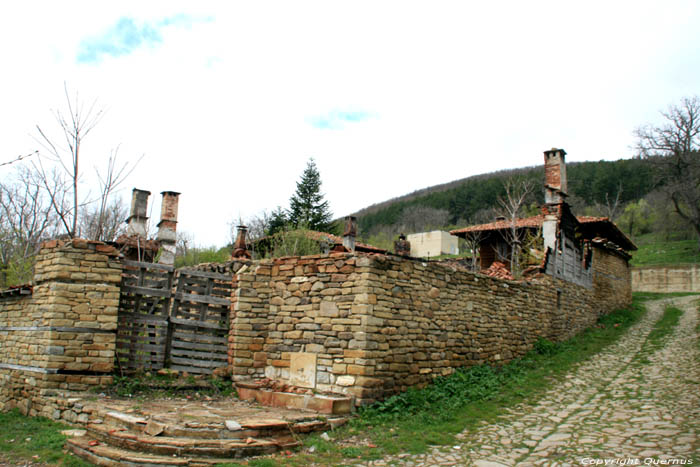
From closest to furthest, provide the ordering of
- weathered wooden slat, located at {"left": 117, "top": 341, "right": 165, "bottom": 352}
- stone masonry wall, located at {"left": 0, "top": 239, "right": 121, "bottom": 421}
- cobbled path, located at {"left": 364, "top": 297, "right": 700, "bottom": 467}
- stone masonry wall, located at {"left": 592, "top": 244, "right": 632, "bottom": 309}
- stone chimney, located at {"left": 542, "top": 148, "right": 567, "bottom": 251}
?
cobbled path, located at {"left": 364, "top": 297, "right": 700, "bottom": 467}
stone masonry wall, located at {"left": 0, "top": 239, "right": 121, "bottom": 421}
weathered wooden slat, located at {"left": 117, "top": 341, "right": 165, "bottom": 352}
stone chimney, located at {"left": 542, "top": 148, "right": 567, "bottom": 251}
stone masonry wall, located at {"left": 592, "top": 244, "right": 632, "bottom": 309}

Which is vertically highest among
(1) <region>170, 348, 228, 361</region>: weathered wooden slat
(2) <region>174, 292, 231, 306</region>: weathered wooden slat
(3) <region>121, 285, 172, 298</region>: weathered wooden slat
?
(3) <region>121, 285, 172, 298</region>: weathered wooden slat

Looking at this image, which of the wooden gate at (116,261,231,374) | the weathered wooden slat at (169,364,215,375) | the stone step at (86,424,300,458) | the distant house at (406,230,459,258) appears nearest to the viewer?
the stone step at (86,424,300,458)

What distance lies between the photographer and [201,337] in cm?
934

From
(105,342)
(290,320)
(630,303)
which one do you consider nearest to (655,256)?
(630,303)

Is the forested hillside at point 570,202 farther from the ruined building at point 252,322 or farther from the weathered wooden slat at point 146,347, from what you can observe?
the weathered wooden slat at point 146,347

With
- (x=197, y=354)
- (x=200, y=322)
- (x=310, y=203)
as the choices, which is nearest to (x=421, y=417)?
(x=197, y=354)

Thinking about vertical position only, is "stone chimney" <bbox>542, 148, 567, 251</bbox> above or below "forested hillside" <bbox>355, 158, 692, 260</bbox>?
below

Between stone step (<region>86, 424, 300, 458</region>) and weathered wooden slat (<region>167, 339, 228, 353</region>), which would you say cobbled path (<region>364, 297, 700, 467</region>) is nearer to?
stone step (<region>86, 424, 300, 458</region>)

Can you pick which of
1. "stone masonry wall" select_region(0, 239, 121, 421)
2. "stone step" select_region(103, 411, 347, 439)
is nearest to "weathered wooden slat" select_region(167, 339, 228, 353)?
"stone masonry wall" select_region(0, 239, 121, 421)

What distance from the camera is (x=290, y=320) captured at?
895cm

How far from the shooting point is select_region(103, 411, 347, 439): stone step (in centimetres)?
595

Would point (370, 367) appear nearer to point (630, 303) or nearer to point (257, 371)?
point (257, 371)

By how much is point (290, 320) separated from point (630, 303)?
61.7 feet

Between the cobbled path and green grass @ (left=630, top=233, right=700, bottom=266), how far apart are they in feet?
88.0
